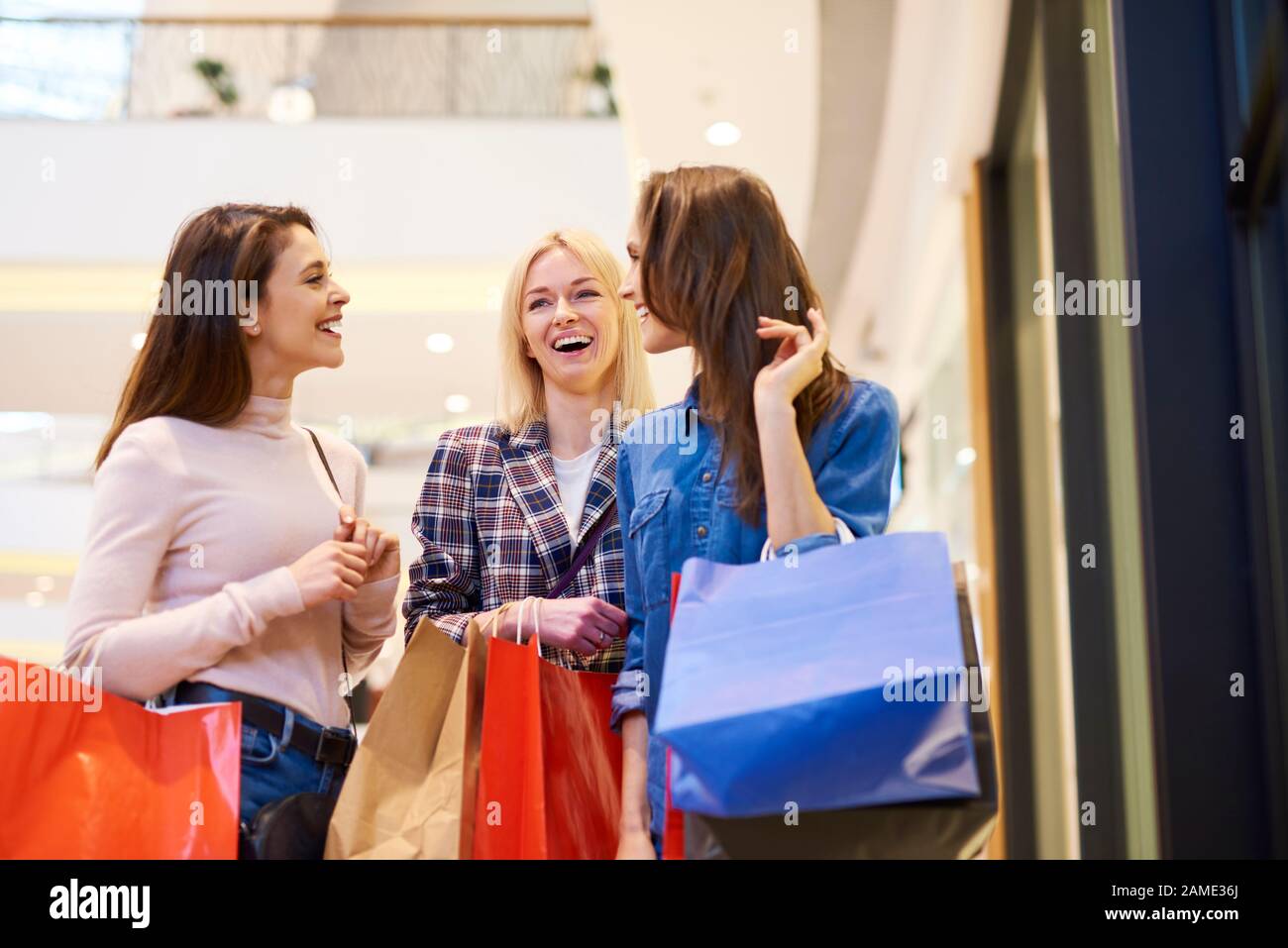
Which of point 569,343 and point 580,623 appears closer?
point 580,623

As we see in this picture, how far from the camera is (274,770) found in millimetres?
1793

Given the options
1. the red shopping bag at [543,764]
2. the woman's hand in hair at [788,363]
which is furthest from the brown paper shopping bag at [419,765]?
the woman's hand in hair at [788,363]

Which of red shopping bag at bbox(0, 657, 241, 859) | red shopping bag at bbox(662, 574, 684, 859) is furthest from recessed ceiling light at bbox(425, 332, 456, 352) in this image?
red shopping bag at bbox(662, 574, 684, 859)

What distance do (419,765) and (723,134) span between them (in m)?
5.50

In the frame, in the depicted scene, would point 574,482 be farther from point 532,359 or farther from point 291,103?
point 291,103

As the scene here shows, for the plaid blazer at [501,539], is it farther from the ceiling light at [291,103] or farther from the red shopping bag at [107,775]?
the ceiling light at [291,103]

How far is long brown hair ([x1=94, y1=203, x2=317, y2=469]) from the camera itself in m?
1.97

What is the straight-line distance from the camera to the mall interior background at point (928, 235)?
206 centimetres

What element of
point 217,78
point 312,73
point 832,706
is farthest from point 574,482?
point 312,73

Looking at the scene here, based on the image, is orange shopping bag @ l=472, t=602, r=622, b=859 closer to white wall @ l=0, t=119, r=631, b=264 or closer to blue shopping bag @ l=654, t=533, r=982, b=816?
blue shopping bag @ l=654, t=533, r=982, b=816

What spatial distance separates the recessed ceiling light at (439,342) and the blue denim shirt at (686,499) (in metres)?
7.17

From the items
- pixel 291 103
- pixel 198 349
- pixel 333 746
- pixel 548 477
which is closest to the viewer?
pixel 333 746

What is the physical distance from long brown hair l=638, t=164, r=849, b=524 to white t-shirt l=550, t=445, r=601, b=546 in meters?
0.37

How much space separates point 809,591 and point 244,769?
822 mm
